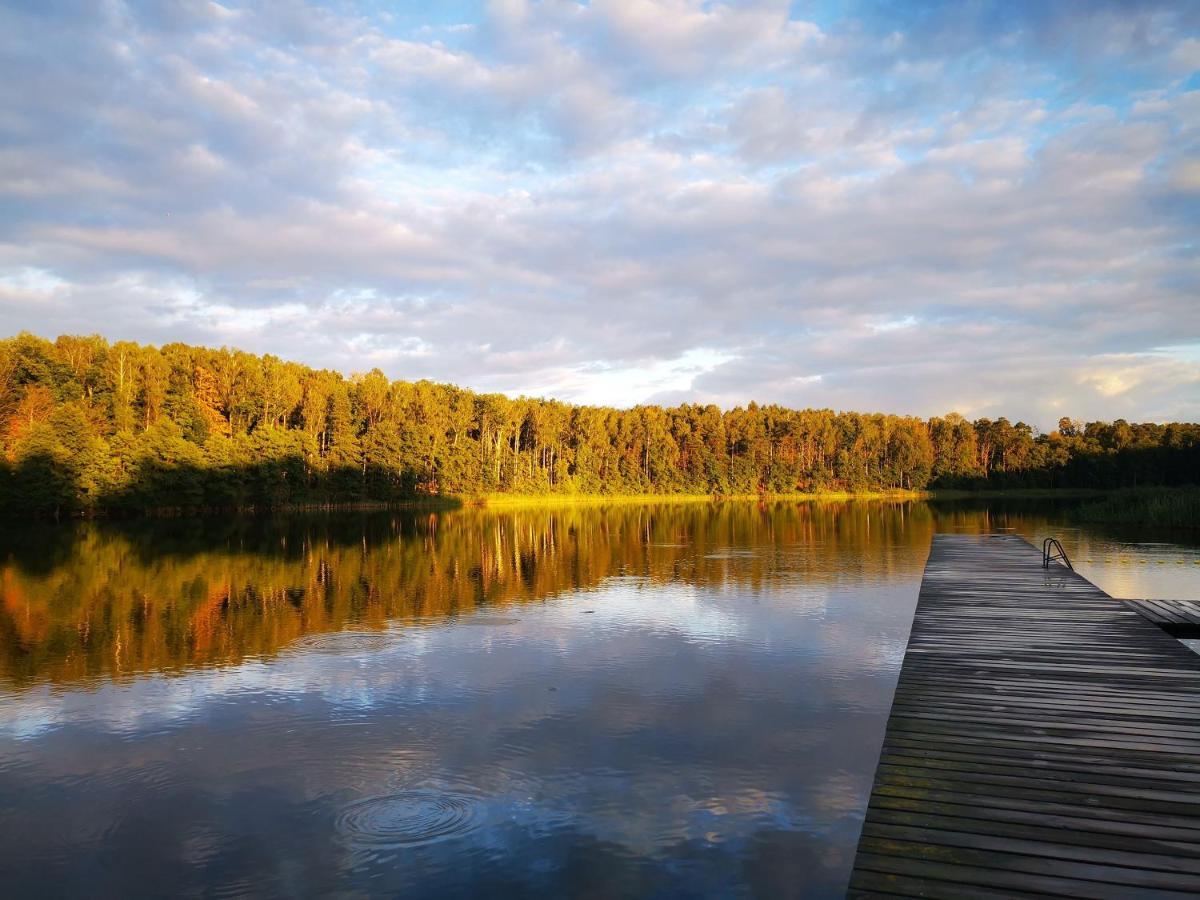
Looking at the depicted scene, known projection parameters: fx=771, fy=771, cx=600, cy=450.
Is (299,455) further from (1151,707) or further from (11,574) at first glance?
(1151,707)

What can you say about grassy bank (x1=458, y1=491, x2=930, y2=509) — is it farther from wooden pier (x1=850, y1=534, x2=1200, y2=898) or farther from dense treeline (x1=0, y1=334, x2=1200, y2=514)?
wooden pier (x1=850, y1=534, x2=1200, y2=898)

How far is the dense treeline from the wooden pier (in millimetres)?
55219

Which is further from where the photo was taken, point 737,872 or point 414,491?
point 414,491

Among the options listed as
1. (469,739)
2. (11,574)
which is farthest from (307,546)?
(469,739)

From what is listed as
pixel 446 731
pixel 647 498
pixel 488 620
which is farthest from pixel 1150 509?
pixel 647 498

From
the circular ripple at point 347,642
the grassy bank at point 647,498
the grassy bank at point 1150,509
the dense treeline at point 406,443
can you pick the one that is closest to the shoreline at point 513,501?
the grassy bank at point 647,498

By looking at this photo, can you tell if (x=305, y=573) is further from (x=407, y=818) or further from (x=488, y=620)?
(x=407, y=818)

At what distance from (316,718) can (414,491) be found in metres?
66.7

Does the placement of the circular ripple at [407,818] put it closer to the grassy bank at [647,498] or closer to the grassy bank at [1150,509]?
the grassy bank at [1150,509]

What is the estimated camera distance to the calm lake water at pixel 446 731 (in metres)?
6.77

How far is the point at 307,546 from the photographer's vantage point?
1340 inches

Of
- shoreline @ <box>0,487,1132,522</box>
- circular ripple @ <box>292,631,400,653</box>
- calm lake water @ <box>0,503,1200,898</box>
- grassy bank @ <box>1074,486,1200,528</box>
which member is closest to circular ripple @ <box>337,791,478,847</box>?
calm lake water @ <box>0,503,1200,898</box>

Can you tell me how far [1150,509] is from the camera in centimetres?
3988

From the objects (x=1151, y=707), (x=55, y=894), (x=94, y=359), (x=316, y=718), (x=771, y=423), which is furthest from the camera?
(x=771, y=423)
